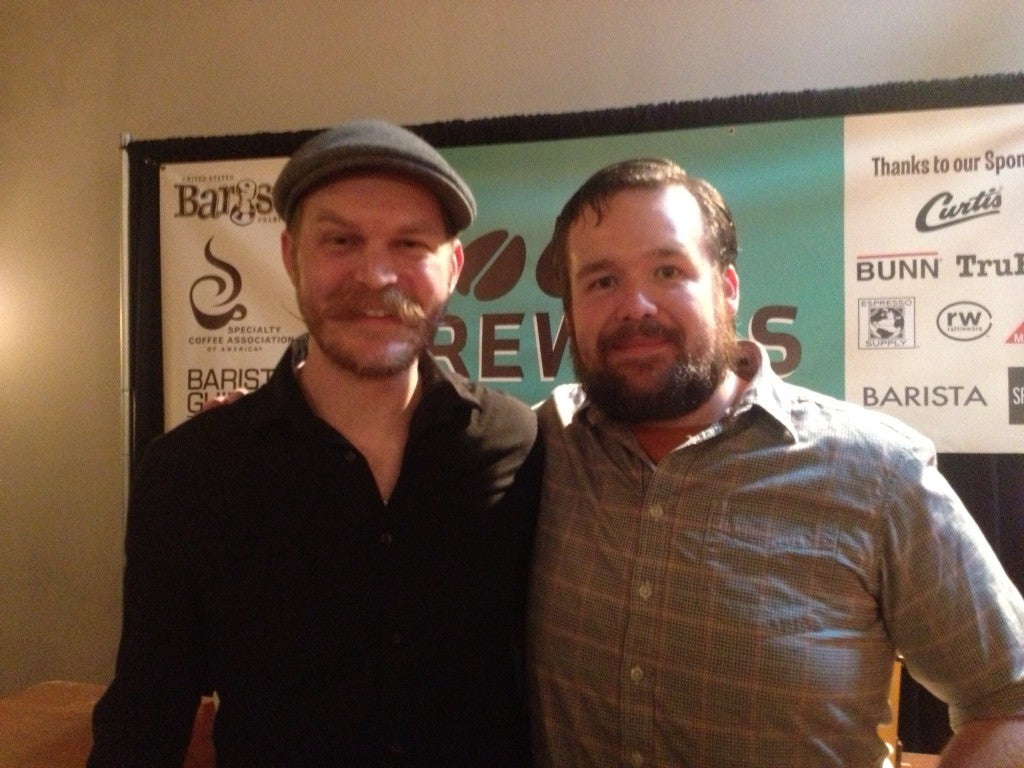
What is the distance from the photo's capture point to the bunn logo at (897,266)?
185 cm

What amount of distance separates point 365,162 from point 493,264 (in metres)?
1.03

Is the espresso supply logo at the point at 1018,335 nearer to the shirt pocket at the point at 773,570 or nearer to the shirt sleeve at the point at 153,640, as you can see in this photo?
the shirt pocket at the point at 773,570

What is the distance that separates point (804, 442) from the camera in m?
1.12

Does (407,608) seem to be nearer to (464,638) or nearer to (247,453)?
(464,638)

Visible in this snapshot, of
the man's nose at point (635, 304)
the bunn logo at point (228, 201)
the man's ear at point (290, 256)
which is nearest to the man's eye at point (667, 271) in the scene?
the man's nose at point (635, 304)

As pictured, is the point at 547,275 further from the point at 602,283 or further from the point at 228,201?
the point at 228,201

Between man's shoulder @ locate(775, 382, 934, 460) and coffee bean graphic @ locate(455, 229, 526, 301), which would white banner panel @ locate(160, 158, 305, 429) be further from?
man's shoulder @ locate(775, 382, 934, 460)

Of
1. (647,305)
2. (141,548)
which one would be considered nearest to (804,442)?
(647,305)

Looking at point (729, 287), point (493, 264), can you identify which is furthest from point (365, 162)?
point (493, 264)

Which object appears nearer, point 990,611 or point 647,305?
point 990,611

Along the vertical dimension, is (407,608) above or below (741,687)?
above

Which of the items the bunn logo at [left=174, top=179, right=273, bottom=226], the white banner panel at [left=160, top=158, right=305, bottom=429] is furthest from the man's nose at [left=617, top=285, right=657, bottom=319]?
the bunn logo at [left=174, top=179, right=273, bottom=226]

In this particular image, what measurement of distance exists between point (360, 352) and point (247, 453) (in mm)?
232

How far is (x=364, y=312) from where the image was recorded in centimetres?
110
